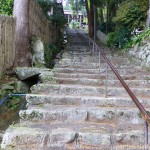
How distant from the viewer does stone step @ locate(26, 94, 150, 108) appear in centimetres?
452

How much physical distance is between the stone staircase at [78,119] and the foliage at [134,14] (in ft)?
19.3

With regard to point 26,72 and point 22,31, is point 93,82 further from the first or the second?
point 22,31

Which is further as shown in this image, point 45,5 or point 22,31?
point 45,5

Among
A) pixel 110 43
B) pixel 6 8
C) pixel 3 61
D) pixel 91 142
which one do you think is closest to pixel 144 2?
pixel 110 43

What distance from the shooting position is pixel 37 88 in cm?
504

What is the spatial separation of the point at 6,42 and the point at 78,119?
3079mm

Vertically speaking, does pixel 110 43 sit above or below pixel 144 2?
below

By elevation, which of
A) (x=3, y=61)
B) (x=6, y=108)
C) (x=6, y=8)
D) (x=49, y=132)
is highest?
(x=6, y=8)

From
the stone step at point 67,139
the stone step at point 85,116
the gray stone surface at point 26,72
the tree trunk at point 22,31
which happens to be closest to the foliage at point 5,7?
the tree trunk at point 22,31

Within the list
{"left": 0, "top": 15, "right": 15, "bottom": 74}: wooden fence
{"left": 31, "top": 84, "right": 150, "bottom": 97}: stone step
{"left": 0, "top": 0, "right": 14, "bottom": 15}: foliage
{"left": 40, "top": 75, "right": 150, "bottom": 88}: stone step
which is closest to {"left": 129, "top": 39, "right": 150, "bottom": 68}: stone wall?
{"left": 40, "top": 75, "right": 150, "bottom": 88}: stone step

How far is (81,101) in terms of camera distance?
4.57 metres

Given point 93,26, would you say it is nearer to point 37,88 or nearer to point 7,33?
point 7,33

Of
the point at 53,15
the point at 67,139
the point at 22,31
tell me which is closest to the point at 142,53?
the point at 22,31

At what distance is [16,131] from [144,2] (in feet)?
31.6
